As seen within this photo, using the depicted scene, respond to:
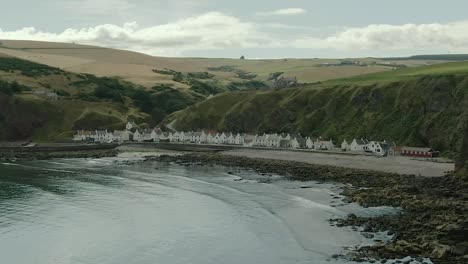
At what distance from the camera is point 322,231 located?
5306cm

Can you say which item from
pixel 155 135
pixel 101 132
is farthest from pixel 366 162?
pixel 101 132

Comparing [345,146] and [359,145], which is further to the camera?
[345,146]

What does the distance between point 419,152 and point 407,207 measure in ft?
143

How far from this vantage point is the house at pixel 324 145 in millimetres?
119812

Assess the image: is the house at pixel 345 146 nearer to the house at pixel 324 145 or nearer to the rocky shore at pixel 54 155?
the house at pixel 324 145

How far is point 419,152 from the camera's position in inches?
3989

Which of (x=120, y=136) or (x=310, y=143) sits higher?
(x=310, y=143)

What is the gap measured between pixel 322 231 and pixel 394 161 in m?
47.2

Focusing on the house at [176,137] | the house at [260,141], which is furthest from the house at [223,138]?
the house at [176,137]

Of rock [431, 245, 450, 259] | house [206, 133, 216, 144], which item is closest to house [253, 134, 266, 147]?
house [206, 133, 216, 144]

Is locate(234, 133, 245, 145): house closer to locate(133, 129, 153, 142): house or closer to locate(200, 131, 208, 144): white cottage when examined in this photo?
locate(200, 131, 208, 144): white cottage

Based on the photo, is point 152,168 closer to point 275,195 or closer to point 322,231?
point 275,195

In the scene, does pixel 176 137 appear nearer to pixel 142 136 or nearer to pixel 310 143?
pixel 142 136

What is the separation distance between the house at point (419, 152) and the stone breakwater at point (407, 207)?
1775cm
